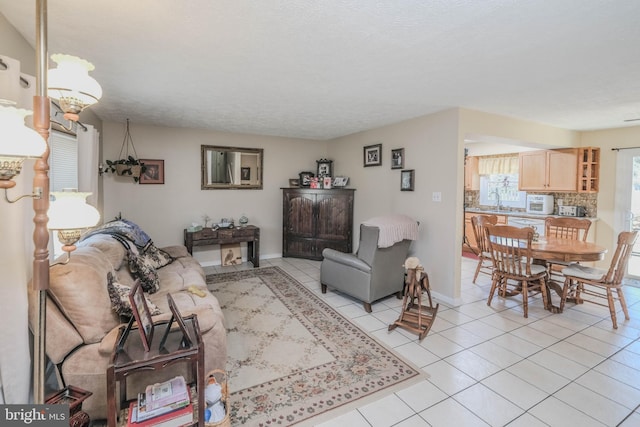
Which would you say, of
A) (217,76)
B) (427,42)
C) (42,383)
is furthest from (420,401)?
(217,76)

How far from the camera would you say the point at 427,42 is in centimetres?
190

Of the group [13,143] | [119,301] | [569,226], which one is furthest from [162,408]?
[569,226]

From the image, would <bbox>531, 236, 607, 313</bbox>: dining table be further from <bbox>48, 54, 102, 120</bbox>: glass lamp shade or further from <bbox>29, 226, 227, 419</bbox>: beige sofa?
<bbox>48, 54, 102, 120</bbox>: glass lamp shade

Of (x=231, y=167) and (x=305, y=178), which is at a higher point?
(x=231, y=167)

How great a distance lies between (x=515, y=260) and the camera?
3459mm

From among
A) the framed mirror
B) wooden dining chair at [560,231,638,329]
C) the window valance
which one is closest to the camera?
wooden dining chair at [560,231,638,329]

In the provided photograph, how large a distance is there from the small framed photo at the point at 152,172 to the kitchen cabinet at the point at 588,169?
654cm

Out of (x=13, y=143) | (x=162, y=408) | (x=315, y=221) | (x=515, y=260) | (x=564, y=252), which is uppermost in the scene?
(x=13, y=143)

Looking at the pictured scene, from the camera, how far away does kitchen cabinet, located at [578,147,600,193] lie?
4.70 metres

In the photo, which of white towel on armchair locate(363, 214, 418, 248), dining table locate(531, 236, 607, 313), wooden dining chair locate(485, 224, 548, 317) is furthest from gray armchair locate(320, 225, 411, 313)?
dining table locate(531, 236, 607, 313)

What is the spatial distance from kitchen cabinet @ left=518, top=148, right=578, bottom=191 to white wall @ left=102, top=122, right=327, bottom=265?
13.0 ft

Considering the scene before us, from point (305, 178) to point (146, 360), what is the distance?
448 cm

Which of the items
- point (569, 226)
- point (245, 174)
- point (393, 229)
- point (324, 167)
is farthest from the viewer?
point (324, 167)

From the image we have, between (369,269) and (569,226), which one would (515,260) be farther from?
(369,269)
